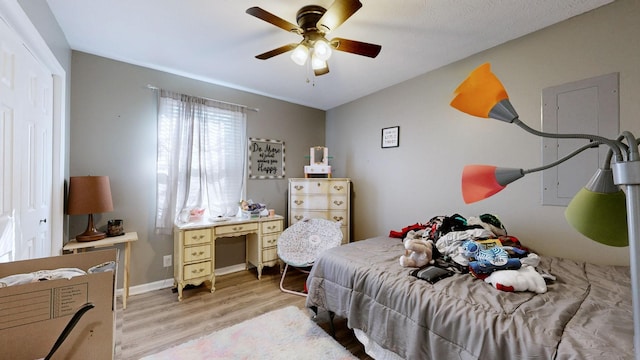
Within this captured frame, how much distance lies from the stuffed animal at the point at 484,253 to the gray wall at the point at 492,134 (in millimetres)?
727

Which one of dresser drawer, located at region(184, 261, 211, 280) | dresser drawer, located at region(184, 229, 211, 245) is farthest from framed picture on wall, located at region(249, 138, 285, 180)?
dresser drawer, located at region(184, 261, 211, 280)

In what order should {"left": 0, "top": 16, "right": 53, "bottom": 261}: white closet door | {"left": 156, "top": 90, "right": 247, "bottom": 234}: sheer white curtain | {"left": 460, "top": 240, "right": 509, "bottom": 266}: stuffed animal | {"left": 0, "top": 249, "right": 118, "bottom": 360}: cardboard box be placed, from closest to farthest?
{"left": 0, "top": 249, "right": 118, "bottom": 360}: cardboard box < {"left": 0, "top": 16, "right": 53, "bottom": 261}: white closet door < {"left": 460, "top": 240, "right": 509, "bottom": 266}: stuffed animal < {"left": 156, "top": 90, "right": 247, "bottom": 234}: sheer white curtain

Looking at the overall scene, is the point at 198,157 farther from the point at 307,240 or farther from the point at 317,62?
the point at 317,62

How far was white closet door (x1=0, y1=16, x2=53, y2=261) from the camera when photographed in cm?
130

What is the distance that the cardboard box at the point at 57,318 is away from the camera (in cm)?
78

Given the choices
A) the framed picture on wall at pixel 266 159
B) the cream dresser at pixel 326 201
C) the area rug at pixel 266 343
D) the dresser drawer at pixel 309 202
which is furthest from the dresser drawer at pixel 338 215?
the area rug at pixel 266 343

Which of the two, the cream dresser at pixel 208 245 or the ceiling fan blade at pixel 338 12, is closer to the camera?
the ceiling fan blade at pixel 338 12

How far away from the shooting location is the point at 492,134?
2.34m

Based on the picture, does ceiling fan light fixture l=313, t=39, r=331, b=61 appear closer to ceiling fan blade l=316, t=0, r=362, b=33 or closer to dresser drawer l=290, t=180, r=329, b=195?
ceiling fan blade l=316, t=0, r=362, b=33

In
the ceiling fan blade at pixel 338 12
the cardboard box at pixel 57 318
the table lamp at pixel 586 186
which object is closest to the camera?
the table lamp at pixel 586 186

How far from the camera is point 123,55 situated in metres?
2.54

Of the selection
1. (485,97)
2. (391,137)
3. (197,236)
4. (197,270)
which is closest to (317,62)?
(391,137)

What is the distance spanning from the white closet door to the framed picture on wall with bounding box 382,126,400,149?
3.23 m

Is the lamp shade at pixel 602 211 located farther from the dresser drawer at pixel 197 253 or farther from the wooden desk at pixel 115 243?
the wooden desk at pixel 115 243
